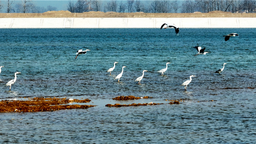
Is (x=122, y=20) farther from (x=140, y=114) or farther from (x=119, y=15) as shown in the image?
(x=140, y=114)

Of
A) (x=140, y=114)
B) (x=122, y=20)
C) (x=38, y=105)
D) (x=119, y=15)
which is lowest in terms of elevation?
(x=140, y=114)

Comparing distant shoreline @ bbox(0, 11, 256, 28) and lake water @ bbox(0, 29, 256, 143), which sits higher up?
distant shoreline @ bbox(0, 11, 256, 28)

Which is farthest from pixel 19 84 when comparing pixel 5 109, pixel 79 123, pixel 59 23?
pixel 59 23

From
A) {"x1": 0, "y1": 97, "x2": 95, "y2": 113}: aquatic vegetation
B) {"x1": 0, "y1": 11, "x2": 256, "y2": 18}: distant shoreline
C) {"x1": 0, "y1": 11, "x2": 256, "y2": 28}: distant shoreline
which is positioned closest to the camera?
{"x1": 0, "y1": 97, "x2": 95, "y2": 113}: aquatic vegetation

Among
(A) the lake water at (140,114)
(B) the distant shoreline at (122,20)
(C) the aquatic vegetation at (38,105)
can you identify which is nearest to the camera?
(A) the lake water at (140,114)

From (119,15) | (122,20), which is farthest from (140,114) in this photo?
(119,15)

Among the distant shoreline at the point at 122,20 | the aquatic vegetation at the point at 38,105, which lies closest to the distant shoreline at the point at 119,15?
the distant shoreline at the point at 122,20

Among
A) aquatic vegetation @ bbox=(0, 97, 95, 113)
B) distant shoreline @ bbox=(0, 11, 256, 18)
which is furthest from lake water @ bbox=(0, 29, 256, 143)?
distant shoreline @ bbox=(0, 11, 256, 18)

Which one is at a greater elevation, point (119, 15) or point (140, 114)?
point (119, 15)

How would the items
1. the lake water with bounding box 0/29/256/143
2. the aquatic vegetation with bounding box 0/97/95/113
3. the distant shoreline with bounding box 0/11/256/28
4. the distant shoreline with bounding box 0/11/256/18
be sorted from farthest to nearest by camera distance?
1. the distant shoreline with bounding box 0/11/256/18
2. the distant shoreline with bounding box 0/11/256/28
3. the aquatic vegetation with bounding box 0/97/95/113
4. the lake water with bounding box 0/29/256/143

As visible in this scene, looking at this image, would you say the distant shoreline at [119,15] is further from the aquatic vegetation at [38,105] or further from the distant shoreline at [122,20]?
the aquatic vegetation at [38,105]

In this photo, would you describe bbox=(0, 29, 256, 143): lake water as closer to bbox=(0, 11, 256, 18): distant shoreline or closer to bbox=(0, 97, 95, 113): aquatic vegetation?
bbox=(0, 97, 95, 113): aquatic vegetation

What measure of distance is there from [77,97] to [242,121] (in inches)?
422

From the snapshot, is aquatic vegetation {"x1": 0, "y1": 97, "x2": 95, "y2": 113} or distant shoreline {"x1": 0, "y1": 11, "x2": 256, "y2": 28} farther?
distant shoreline {"x1": 0, "y1": 11, "x2": 256, "y2": 28}
